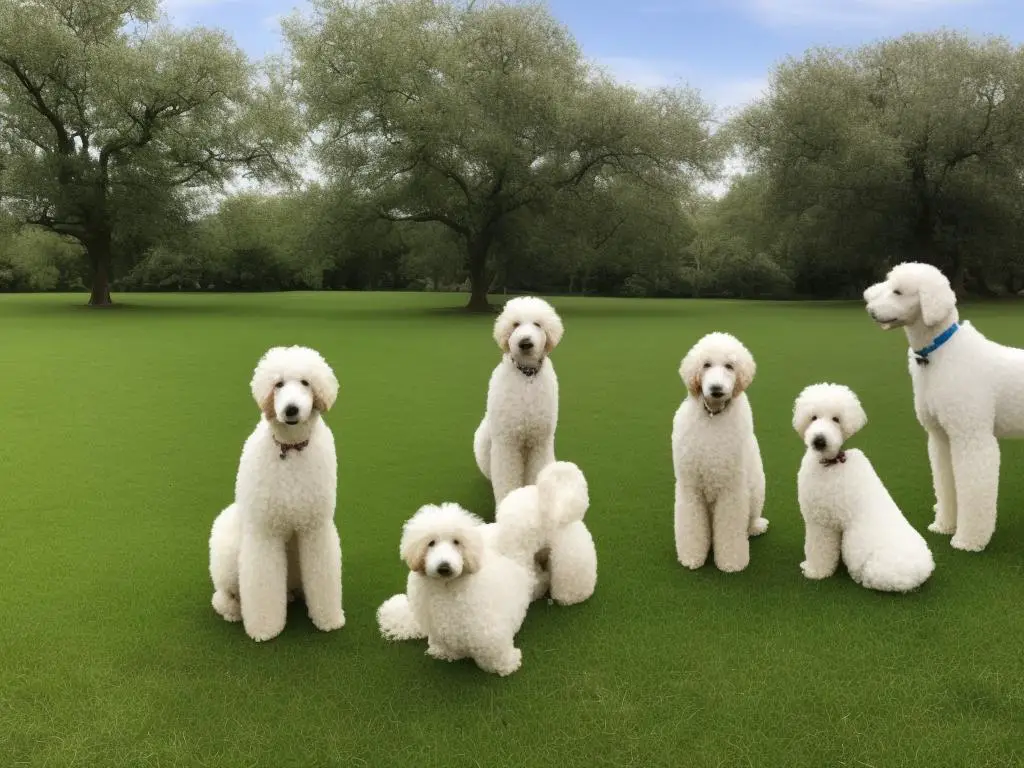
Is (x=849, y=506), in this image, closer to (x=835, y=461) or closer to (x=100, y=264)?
(x=835, y=461)

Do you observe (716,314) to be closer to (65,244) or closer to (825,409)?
(825,409)

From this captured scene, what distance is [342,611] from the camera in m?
3.38

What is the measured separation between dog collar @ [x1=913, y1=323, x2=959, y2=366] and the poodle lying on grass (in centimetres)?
211

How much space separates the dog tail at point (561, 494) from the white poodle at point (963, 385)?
187 cm

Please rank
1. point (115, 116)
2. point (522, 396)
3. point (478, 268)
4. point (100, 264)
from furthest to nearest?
point (100, 264) < point (478, 268) < point (115, 116) < point (522, 396)

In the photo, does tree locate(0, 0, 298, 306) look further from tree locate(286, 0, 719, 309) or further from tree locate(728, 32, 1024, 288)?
tree locate(728, 32, 1024, 288)

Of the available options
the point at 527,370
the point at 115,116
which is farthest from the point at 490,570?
the point at 115,116

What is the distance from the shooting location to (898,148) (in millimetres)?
25875

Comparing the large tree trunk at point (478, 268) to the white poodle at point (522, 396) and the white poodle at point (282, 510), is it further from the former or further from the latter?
the white poodle at point (282, 510)

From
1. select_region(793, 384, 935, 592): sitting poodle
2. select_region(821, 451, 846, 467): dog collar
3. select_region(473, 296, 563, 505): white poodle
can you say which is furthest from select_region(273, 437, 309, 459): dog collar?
select_region(821, 451, 846, 467): dog collar

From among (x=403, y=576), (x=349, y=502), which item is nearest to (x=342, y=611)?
(x=403, y=576)

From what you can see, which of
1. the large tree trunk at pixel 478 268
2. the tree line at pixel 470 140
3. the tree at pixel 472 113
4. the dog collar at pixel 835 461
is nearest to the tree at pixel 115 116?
the tree line at pixel 470 140

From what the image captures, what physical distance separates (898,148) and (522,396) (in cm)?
2646

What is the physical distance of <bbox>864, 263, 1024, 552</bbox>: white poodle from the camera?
3.95 metres
